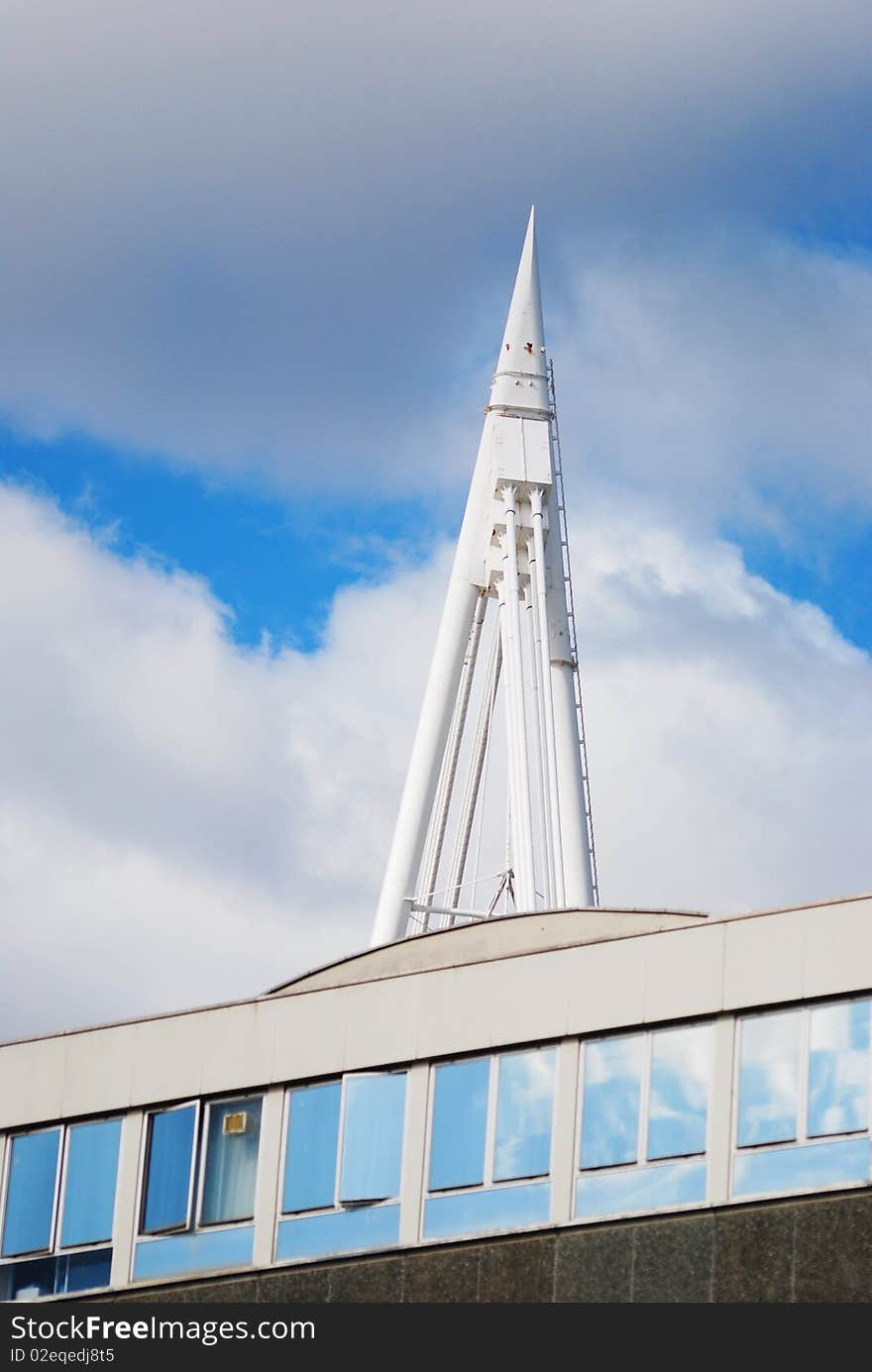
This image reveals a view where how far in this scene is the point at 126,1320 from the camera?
3666cm

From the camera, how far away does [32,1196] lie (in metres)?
39.6

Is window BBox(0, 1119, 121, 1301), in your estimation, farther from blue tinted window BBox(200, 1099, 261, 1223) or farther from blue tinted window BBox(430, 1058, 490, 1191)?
blue tinted window BBox(430, 1058, 490, 1191)

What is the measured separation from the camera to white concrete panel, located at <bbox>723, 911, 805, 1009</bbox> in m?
33.4

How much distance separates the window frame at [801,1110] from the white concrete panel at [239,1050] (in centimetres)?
676

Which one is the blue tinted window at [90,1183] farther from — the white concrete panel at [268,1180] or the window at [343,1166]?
the window at [343,1166]

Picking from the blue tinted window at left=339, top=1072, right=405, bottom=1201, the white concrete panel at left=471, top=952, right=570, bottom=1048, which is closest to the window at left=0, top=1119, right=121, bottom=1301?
the blue tinted window at left=339, top=1072, right=405, bottom=1201

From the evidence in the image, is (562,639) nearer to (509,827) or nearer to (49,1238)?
(509,827)

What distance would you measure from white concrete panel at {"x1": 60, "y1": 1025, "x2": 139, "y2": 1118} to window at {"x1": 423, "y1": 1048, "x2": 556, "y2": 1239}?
491 centimetres

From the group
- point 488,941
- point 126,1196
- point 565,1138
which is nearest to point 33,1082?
point 126,1196

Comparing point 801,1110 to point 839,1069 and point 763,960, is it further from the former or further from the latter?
point 763,960

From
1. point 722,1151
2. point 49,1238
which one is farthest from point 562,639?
point 722,1151

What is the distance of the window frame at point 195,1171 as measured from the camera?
37.8 meters

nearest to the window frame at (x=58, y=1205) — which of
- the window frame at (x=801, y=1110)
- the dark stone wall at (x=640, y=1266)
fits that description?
the dark stone wall at (x=640, y=1266)

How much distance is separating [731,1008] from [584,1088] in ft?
7.10
